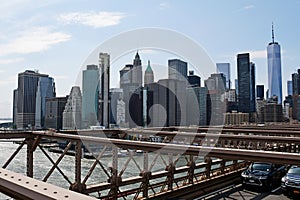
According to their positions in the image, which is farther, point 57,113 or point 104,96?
point 57,113

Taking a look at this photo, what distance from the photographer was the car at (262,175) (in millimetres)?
7507

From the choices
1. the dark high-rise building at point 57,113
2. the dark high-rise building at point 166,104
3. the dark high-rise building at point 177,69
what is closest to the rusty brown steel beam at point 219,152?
the dark high-rise building at point 166,104

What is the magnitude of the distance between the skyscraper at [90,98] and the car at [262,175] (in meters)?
3.97

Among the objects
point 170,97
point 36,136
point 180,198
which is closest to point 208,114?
point 170,97

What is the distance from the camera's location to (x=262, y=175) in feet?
25.7

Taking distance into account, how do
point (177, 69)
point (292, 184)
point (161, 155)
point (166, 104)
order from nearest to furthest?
point (161, 155) → point (292, 184) → point (166, 104) → point (177, 69)

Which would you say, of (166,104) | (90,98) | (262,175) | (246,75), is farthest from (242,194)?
(246,75)

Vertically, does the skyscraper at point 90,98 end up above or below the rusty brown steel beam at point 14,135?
above

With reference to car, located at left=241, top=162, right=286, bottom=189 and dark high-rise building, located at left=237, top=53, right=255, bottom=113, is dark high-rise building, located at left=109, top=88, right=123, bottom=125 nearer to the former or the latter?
car, located at left=241, top=162, right=286, bottom=189

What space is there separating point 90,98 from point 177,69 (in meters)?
2.89

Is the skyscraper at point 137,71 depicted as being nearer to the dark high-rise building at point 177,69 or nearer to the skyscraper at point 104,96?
the skyscraper at point 104,96

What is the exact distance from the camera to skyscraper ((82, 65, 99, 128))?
688 centimetres

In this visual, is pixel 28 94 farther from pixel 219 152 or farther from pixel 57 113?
pixel 219 152

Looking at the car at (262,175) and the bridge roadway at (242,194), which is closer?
the bridge roadway at (242,194)
